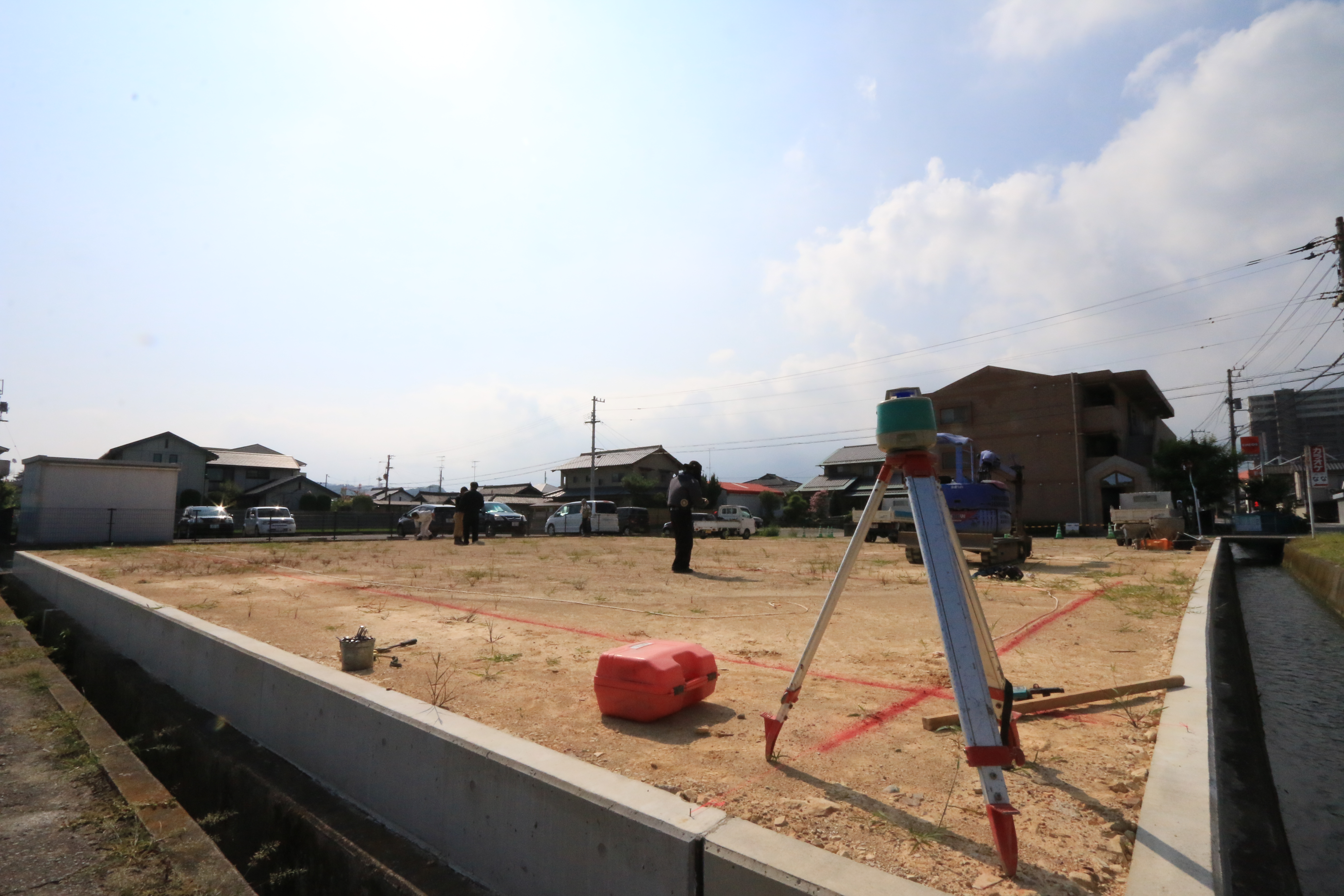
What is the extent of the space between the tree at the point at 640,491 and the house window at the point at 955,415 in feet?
78.5

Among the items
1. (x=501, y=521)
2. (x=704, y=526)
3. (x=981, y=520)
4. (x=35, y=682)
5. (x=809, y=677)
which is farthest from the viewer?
(x=704, y=526)

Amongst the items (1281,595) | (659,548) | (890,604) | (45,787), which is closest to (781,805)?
(45,787)

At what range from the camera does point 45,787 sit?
3787mm

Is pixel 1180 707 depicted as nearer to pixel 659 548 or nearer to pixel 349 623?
pixel 349 623

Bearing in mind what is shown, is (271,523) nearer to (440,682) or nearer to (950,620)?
(440,682)

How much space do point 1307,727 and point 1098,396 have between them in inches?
1547

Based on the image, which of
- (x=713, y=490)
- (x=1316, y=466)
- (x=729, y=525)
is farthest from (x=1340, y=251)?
(x=713, y=490)

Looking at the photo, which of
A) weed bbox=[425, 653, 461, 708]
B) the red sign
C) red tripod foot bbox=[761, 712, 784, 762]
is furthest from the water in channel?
the red sign

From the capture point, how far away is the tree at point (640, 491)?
56250mm

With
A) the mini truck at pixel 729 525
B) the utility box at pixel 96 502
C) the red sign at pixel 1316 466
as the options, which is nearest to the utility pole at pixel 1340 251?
the red sign at pixel 1316 466

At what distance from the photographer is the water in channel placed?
8.82 ft

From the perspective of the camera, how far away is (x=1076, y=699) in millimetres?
3398

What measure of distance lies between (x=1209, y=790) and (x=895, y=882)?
51.9 inches

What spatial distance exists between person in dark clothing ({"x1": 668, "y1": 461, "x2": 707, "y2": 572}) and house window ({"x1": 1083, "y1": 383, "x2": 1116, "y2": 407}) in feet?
112
